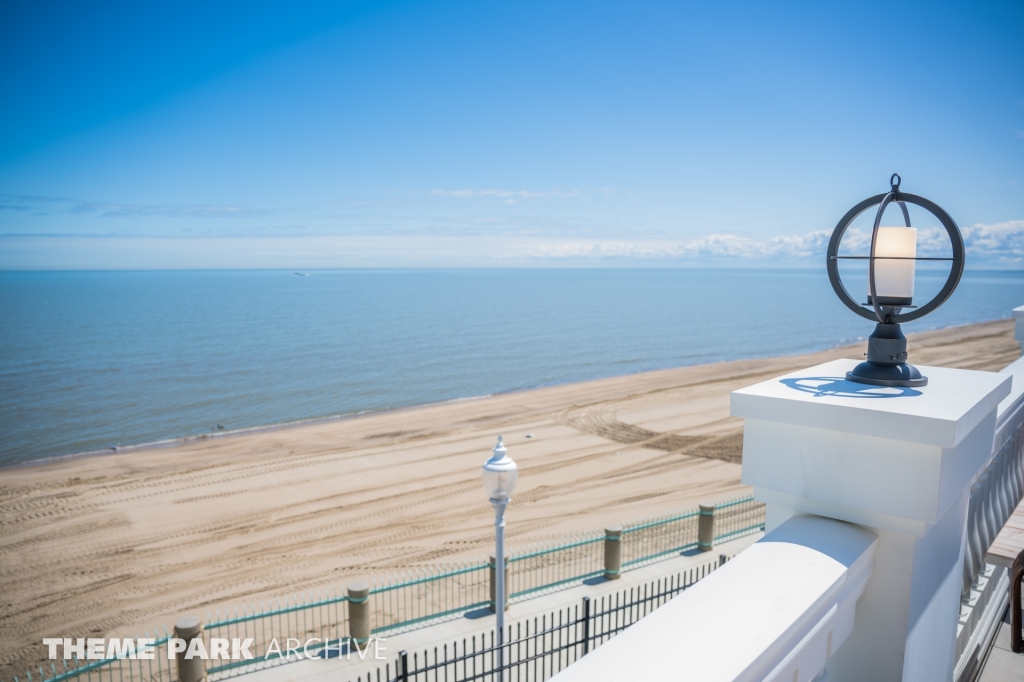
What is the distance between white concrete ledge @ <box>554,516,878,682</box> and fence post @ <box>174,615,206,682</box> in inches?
341

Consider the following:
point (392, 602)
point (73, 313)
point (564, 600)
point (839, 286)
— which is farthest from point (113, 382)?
point (73, 313)

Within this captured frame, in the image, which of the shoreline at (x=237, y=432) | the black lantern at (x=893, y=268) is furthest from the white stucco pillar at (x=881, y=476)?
the shoreline at (x=237, y=432)

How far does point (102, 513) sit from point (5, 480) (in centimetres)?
806

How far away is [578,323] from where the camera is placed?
264 feet

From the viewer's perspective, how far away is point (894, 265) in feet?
7.63

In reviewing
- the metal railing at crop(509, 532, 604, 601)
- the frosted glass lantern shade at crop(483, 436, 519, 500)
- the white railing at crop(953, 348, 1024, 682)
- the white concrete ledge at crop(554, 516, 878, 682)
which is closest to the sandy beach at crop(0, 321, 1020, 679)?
the metal railing at crop(509, 532, 604, 601)

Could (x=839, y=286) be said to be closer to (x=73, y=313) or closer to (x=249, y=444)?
(x=249, y=444)

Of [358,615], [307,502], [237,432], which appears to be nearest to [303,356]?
[237,432]

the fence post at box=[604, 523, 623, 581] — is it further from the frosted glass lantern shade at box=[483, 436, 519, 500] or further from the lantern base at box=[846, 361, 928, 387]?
the lantern base at box=[846, 361, 928, 387]

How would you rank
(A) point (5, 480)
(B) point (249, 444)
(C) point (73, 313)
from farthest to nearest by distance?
(C) point (73, 313) < (B) point (249, 444) < (A) point (5, 480)

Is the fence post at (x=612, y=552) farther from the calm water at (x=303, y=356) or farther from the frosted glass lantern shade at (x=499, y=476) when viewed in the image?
the calm water at (x=303, y=356)

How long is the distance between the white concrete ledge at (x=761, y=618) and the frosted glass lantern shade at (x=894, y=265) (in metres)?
1.03

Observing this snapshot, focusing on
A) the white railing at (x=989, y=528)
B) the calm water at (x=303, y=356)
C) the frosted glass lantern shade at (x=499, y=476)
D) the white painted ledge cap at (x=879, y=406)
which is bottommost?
the calm water at (x=303, y=356)

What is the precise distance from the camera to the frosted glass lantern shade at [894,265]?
2.32m
